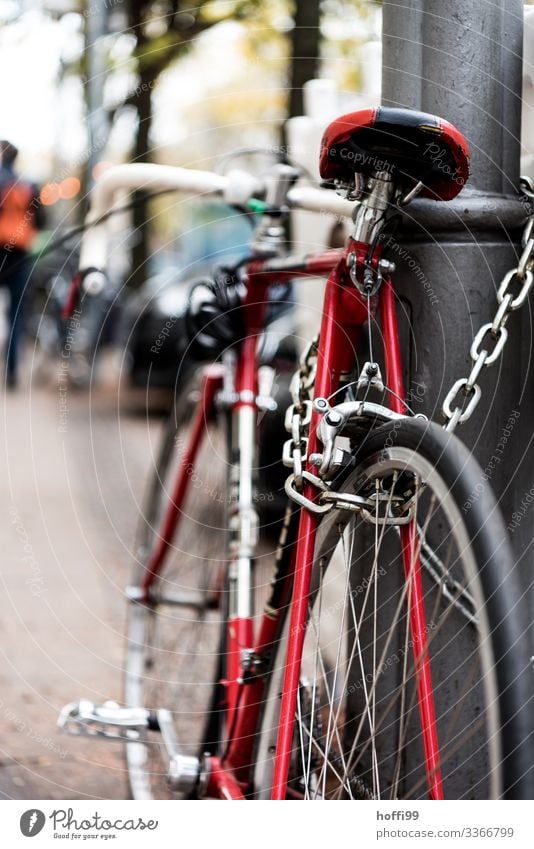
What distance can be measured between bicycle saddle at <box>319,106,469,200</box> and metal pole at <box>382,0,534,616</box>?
0.16 meters

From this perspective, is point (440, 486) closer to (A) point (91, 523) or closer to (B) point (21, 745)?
(B) point (21, 745)

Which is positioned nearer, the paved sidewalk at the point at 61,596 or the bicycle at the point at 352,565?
the bicycle at the point at 352,565

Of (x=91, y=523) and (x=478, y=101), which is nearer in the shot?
(x=478, y=101)

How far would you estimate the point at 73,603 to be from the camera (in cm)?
395

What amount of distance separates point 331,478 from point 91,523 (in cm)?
363

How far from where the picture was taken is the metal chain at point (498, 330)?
4.80 ft

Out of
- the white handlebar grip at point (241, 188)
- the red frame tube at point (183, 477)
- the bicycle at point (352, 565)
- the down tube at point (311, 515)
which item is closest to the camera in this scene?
the bicycle at point (352, 565)

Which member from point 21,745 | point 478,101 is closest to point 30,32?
point 478,101

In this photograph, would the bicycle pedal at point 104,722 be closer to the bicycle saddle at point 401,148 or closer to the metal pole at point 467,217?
the metal pole at point 467,217

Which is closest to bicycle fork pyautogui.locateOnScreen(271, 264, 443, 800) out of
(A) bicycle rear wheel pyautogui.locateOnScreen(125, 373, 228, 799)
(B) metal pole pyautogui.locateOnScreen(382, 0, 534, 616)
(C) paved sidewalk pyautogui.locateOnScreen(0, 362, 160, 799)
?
(B) metal pole pyautogui.locateOnScreen(382, 0, 534, 616)

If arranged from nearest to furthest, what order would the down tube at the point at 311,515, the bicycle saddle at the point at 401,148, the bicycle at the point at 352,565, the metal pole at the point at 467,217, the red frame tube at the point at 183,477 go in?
the bicycle at the point at 352,565 < the bicycle saddle at the point at 401,148 < the down tube at the point at 311,515 < the metal pole at the point at 467,217 < the red frame tube at the point at 183,477

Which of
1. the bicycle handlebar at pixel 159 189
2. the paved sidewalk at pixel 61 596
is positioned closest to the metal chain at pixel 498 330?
the bicycle handlebar at pixel 159 189

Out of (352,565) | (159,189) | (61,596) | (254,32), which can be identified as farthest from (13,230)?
(352,565)

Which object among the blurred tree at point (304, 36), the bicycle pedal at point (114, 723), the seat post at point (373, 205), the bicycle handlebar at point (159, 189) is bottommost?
the bicycle pedal at point (114, 723)
